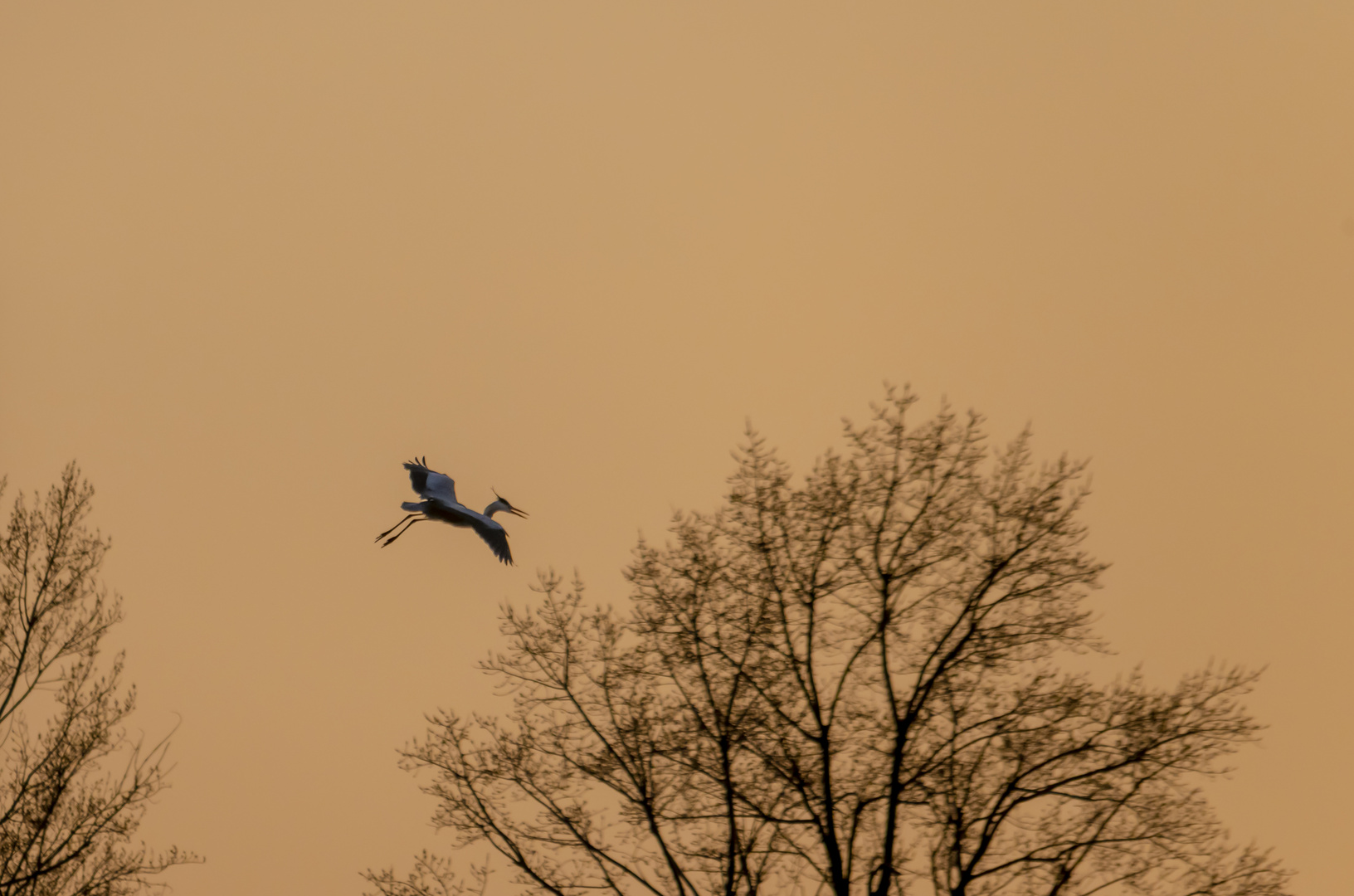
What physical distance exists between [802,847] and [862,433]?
475cm

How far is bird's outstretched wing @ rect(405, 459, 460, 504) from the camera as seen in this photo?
1781 centimetres

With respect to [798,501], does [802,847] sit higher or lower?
lower

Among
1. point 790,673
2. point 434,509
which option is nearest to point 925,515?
point 790,673

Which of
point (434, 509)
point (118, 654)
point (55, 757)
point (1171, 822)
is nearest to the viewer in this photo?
point (1171, 822)

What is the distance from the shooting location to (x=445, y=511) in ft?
55.5

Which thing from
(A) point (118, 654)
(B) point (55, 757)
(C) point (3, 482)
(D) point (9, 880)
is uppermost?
(C) point (3, 482)

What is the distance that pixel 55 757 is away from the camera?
17.9 meters

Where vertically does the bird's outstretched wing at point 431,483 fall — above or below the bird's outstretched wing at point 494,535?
above

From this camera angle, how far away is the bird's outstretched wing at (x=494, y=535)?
662 inches

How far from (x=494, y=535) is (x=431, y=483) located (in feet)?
4.96

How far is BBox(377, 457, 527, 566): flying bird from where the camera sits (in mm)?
16609

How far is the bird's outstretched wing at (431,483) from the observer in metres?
17.8

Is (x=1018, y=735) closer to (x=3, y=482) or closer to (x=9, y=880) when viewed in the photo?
(x=9, y=880)

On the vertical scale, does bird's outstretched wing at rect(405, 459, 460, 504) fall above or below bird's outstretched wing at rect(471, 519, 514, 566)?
above
